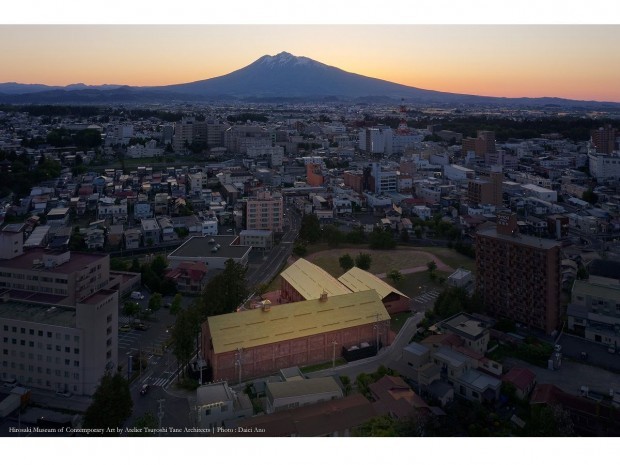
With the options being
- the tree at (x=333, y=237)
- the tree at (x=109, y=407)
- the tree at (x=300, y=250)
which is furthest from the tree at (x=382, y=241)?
the tree at (x=109, y=407)

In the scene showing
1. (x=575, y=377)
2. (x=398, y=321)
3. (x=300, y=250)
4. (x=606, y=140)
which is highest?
(x=606, y=140)

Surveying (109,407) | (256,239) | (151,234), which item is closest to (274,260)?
(256,239)

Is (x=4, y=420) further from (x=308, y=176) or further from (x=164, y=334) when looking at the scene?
(x=308, y=176)

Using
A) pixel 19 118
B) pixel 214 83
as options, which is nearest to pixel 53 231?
pixel 19 118

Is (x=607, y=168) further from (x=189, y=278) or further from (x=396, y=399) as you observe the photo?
(x=396, y=399)

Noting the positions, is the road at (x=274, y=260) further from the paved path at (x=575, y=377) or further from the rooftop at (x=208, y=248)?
the paved path at (x=575, y=377)

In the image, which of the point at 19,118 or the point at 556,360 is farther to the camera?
the point at 19,118

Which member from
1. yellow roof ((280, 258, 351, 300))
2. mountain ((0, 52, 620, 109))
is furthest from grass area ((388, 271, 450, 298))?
mountain ((0, 52, 620, 109))

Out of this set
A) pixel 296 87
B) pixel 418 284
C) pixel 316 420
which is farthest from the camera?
pixel 296 87
